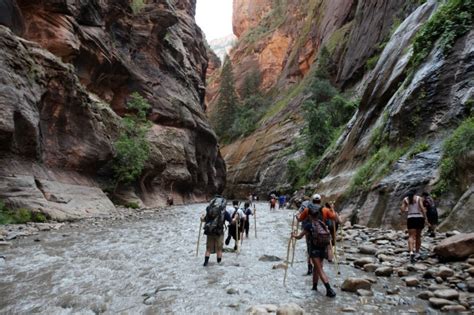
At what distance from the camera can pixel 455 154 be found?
11875 mm

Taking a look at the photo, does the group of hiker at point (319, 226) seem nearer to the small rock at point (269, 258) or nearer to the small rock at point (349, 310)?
the small rock at point (349, 310)

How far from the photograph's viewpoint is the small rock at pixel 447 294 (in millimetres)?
5973

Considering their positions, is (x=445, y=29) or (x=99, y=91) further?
(x=99, y=91)

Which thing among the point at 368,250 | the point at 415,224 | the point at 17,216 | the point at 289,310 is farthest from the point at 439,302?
the point at 17,216

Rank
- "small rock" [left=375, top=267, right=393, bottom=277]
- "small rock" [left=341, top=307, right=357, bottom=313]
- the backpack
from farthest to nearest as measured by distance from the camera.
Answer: the backpack, "small rock" [left=375, top=267, right=393, bottom=277], "small rock" [left=341, top=307, right=357, bottom=313]

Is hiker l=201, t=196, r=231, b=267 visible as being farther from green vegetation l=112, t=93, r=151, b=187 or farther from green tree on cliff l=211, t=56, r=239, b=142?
green tree on cliff l=211, t=56, r=239, b=142

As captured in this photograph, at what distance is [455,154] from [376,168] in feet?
17.6

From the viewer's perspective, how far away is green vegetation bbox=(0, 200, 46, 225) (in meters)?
14.8

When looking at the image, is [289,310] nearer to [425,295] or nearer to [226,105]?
[425,295]

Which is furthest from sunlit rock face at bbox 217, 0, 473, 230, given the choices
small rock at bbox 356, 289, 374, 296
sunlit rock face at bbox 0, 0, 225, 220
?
sunlit rock face at bbox 0, 0, 225, 220

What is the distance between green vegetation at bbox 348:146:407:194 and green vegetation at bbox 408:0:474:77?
177 inches

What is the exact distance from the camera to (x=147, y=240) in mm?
13766

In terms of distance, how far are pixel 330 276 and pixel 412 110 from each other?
438 inches

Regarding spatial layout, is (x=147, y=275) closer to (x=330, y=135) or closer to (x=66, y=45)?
(x=66, y=45)
